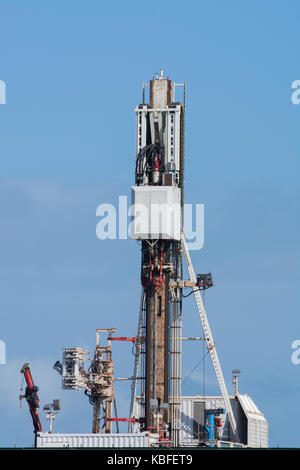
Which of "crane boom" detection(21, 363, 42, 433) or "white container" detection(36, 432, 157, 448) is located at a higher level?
"crane boom" detection(21, 363, 42, 433)

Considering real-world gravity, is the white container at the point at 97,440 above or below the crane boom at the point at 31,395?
below

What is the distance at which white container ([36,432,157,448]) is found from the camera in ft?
584

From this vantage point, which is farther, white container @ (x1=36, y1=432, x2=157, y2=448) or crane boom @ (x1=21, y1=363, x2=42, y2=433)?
crane boom @ (x1=21, y1=363, x2=42, y2=433)

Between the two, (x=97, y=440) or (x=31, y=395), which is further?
Answer: (x=31, y=395)

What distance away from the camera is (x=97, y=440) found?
Answer: 178750 millimetres

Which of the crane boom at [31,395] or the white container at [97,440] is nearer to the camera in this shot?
the white container at [97,440]

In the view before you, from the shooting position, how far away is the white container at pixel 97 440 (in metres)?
178

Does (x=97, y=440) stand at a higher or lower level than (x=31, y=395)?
lower

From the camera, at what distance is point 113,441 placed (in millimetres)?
178500
